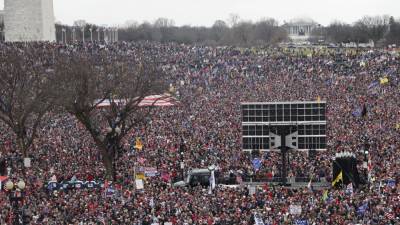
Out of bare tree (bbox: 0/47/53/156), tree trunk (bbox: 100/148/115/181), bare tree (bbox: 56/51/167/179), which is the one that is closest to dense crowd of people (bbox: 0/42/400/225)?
tree trunk (bbox: 100/148/115/181)

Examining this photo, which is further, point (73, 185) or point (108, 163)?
point (108, 163)

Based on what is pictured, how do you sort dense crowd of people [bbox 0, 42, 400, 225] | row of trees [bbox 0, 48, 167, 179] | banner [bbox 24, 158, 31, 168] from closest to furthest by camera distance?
dense crowd of people [bbox 0, 42, 400, 225] → banner [bbox 24, 158, 31, 168] → row of trees [bbox 0, 48, 167, 179]

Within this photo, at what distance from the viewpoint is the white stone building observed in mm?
93875

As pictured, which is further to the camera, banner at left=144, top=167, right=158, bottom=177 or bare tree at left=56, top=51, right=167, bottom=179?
bare tree at left=56, top=51, right=167, bottom=179

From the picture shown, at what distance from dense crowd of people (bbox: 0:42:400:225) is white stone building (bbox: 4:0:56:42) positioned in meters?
15.3

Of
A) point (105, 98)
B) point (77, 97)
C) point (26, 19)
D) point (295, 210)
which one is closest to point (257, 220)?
point (295, 210)

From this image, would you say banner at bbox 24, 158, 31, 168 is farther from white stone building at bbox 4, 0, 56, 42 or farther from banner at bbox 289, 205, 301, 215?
white stone building at bbox 4, 0, 56, 42

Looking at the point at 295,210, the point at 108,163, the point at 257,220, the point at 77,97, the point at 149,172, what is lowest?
the point at 108,163

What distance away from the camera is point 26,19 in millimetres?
94750

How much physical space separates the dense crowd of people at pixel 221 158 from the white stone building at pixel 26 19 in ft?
Result: 50.3

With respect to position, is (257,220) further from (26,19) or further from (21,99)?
(26,19)

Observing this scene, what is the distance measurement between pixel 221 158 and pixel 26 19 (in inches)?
2355

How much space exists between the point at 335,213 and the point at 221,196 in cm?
436

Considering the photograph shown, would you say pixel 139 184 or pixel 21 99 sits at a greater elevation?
pixel 21 99
